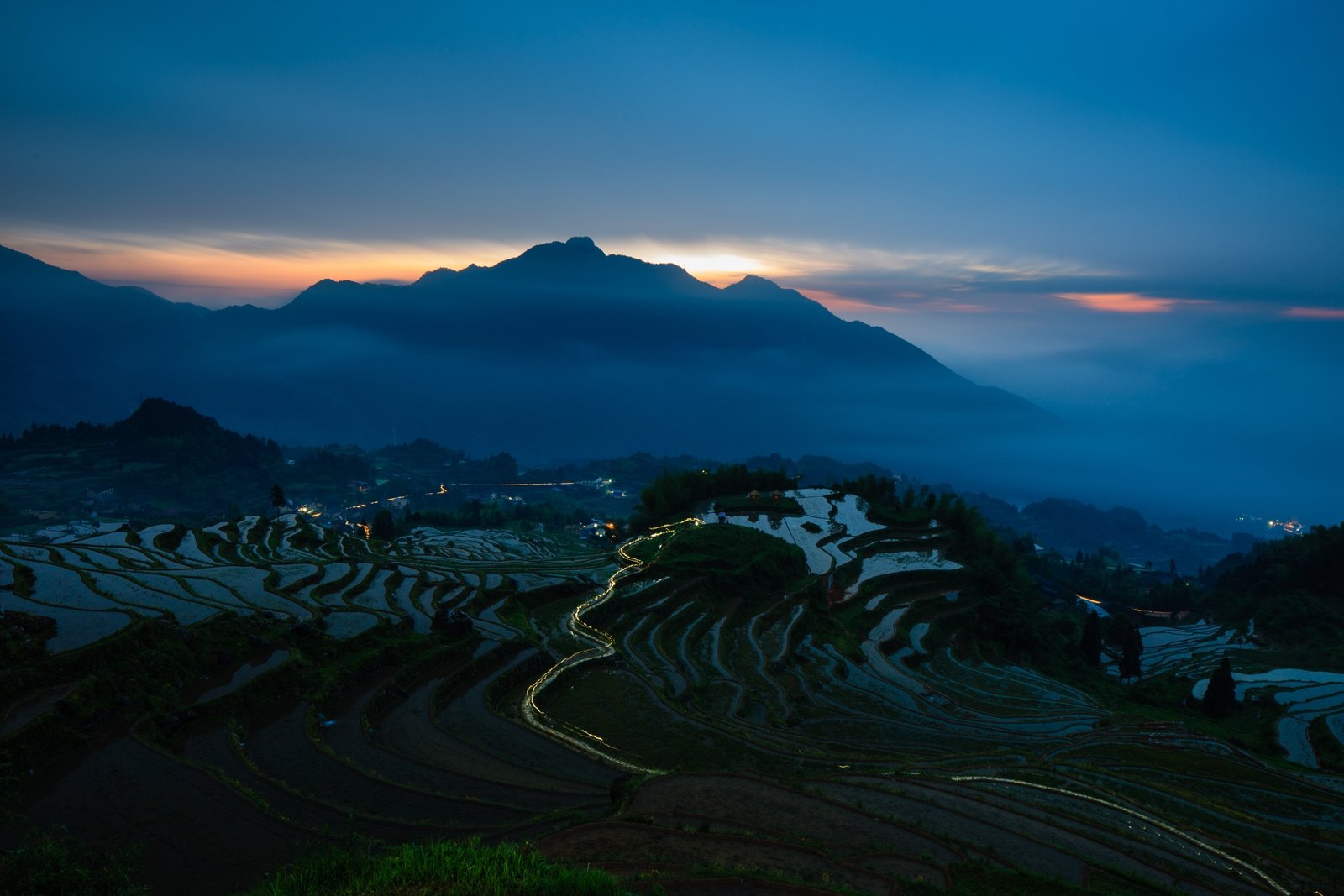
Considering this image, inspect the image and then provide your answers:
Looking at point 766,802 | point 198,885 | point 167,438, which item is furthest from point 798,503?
point 167,438

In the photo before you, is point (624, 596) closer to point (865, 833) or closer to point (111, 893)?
point (865, 833)

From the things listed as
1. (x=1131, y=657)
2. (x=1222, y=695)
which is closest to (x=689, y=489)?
(x=1131, y=657)

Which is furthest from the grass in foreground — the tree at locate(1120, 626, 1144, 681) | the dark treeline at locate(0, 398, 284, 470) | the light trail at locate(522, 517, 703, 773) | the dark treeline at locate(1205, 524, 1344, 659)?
the dark treeline at locate(0, 398, 284, 470)

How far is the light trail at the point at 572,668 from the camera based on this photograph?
1628 cm

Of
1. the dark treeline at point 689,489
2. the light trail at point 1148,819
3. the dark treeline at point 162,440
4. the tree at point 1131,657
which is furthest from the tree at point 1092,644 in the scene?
the dark treeline at point 162,440

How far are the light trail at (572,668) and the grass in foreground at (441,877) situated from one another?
7665mm

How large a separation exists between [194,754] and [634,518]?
46814 millimetres

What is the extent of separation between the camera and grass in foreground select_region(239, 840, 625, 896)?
267 inches

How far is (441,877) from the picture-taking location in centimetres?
702

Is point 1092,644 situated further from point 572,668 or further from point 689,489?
point 572,668

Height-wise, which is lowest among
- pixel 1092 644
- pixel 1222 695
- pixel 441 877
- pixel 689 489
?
pixel 1092 644

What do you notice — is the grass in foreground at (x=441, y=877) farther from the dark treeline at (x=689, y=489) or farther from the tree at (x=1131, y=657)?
the dark treeline at (x=689, y=489)

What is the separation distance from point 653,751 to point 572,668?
18.9 ft

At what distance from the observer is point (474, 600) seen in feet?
90.6
